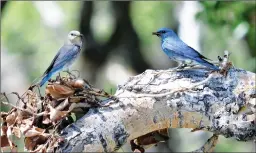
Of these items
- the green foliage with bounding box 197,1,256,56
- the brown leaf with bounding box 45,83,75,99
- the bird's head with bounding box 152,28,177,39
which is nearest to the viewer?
the brown leaf with bounding box 45,83,75,99

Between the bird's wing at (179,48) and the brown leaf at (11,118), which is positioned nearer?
the brown leaf at (11,118)

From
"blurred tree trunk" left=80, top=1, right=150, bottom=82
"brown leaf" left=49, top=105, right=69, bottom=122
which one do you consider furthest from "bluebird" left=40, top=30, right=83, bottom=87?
"blurred tree trunk" left=80, top=1, right=150, bottom=82

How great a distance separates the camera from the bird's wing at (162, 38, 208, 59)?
3.48 metres

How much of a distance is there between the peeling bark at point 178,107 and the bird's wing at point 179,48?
0.14 metres

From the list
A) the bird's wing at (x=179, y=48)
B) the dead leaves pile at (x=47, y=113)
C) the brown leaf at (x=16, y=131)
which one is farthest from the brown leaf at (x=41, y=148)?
the bird's wing at (x=179, y=48)

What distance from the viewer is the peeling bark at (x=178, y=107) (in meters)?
3.01

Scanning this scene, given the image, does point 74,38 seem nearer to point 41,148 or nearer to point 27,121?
point 27,121

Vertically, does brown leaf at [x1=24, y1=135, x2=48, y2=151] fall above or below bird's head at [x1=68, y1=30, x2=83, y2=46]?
below

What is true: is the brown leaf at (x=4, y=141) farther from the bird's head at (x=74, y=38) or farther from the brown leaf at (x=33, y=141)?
the bird's head at (x=74, y=38)

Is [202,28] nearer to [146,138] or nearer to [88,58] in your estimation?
[88,58]

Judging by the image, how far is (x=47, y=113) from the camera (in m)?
2.91

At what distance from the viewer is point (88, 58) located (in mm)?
8422

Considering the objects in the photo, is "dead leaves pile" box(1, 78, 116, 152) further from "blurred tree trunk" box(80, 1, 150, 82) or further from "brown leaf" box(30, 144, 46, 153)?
"blurred tree trunk" box(80, 1, 150, 82)

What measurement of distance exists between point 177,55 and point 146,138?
52 cm
